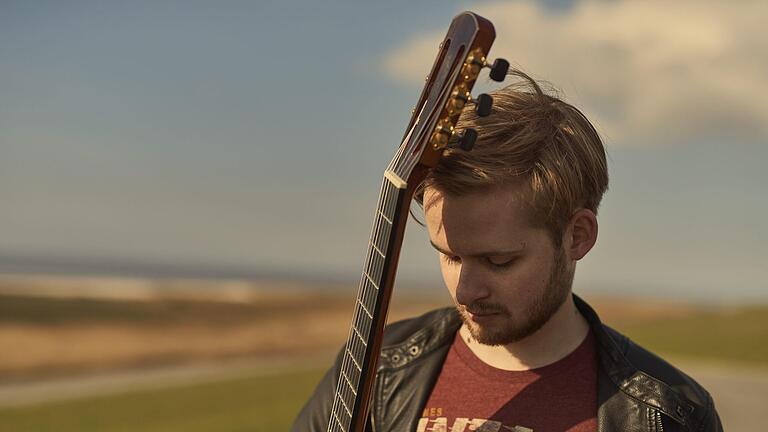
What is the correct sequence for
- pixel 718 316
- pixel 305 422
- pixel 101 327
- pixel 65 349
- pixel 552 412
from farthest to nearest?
pixel 101 327, pixel 718 316, pixel 65 349, pixel 305 422, pixel 552 412

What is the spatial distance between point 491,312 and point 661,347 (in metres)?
17.7

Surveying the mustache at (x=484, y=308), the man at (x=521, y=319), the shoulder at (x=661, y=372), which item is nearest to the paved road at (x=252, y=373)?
the shoulder at (x=661, y=372)

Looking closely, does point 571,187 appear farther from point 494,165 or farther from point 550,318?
point 550,318

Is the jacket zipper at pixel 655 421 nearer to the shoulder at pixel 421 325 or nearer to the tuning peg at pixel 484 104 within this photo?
the shoulder at pixel 421 325

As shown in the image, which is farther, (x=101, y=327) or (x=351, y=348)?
(x=101, y=327)

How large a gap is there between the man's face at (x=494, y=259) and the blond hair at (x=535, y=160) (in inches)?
1.5

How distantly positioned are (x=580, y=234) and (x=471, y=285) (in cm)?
42

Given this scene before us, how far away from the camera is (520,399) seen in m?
2.71

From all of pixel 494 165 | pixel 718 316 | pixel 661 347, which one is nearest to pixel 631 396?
pixel 494 165

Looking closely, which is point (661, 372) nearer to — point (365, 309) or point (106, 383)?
point (365, 309)

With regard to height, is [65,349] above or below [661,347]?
below

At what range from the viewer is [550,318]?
2.69m

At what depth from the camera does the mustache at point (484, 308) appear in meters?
2.50

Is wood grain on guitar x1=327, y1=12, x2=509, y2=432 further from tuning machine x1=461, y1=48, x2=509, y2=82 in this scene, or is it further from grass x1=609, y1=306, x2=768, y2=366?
grass x1=609, y1=306, x2=768, y2=366
